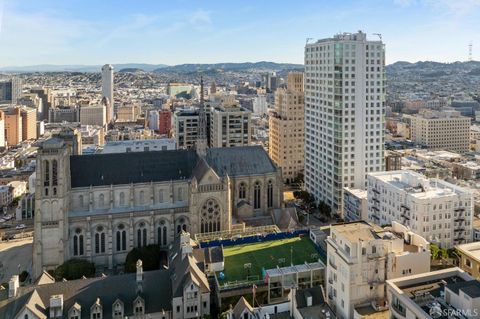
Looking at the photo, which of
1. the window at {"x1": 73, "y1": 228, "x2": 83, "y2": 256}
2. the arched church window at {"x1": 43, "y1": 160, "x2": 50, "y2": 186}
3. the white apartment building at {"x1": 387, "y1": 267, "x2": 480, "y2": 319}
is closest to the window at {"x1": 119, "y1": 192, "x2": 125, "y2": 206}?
the window at {"x1": 73, "y1": 228, "x2": 83, "y2": 256}

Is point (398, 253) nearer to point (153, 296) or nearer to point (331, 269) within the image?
point (331, 269)

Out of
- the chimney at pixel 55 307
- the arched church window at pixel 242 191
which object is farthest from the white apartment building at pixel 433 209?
the chimney at pixel 55 307

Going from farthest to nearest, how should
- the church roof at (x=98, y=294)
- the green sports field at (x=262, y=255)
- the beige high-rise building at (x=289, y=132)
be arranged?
the beige high-rise building at (x=289, y=132) → the green sports field at (x=262, y=255) → the church roof at (x=98, y=294)

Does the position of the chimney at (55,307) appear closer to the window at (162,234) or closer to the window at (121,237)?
the window at (121,237)

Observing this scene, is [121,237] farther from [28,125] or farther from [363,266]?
[28,125]

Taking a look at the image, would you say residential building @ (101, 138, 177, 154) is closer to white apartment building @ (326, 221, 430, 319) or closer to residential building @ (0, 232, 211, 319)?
residential building @ (0, 232, 211, 319)

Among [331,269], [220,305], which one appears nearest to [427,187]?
→ [331,269]

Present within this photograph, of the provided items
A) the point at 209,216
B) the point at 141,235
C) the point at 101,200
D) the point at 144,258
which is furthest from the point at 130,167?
the point at 144,258
